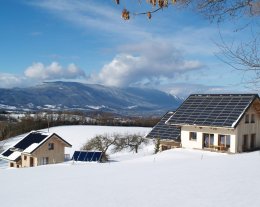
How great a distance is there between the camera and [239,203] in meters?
7.33

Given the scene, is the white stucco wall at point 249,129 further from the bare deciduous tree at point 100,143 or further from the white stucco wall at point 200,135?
the bare deciduous tree at point 100,143

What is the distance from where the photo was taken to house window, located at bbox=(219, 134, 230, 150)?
22797 millimetres

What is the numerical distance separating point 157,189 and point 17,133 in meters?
67.3

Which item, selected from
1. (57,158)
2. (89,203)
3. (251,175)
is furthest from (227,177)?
(57,158)

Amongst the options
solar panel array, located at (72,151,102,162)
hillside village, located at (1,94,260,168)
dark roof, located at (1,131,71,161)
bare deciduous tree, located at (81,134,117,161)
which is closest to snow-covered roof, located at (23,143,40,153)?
dark roof, located at (1,131,71,161)

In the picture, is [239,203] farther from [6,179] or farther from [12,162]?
[12,162]

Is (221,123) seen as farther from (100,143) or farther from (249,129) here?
(100,143)

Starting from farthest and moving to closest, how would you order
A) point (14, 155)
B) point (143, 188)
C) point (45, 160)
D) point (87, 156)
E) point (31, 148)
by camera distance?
1. point (14, 155)
2. point (45, 160)
3. point (87, 156)
4. point (31, 148)
5. point (143, 188)

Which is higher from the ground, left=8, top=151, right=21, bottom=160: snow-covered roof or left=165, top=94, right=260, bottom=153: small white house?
left=165, top=94, right=260, bottom=153: small white house

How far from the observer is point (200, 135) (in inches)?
937

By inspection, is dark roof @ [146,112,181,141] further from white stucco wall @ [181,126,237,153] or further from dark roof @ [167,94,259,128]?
dark roof @ [167,94,259,128]

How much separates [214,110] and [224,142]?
214 centimetres

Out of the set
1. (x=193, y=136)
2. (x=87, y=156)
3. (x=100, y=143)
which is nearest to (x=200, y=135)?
(x=193, y=136)

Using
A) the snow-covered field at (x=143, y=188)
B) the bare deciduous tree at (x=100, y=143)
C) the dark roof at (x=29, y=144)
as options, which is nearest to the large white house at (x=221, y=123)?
the snow-covered field at (x=143, y=188)
